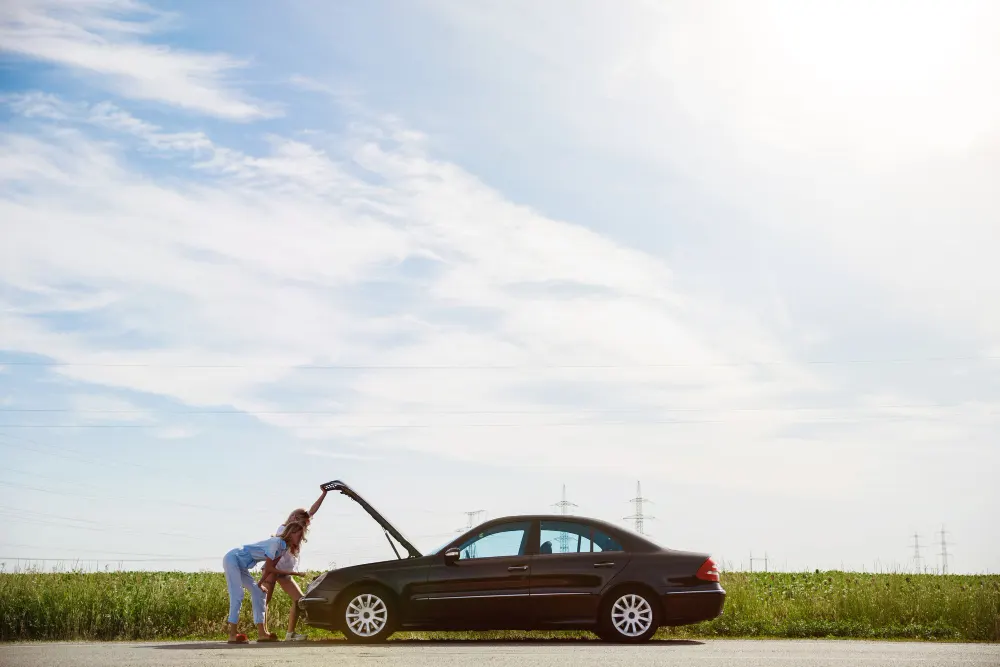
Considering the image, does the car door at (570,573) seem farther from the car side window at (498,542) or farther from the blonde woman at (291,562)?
the blonde woman at (291,562)

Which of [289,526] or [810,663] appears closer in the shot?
[810,663]

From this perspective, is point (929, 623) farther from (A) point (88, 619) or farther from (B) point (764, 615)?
(A) point (88, 619)

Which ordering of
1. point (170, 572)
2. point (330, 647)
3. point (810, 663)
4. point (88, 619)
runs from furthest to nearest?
1. point (170, 572)
2. point (88, 619)
3. point (330, 647)
4. point (810, 663)

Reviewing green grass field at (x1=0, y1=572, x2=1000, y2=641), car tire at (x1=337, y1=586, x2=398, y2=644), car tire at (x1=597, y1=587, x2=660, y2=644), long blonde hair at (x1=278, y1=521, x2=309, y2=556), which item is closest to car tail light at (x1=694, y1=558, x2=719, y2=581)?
car tire at (x1=597, y1=587, x2=660, y2=644)

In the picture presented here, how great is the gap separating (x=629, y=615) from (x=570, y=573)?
37.8 inches

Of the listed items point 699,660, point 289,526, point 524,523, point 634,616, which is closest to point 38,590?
point 289,526

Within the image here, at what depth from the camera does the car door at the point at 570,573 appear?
14117 millimetres

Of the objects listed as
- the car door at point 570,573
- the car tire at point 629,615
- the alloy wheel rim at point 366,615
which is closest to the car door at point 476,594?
the car door at point 570,573

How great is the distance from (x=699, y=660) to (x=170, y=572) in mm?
17044

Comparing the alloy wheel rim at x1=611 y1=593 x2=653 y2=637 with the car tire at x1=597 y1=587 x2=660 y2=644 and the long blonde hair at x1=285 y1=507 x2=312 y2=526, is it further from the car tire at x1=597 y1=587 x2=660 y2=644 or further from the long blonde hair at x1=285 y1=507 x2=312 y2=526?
the long blonde hair at x1=285 y1=507 x2=312 y2=526

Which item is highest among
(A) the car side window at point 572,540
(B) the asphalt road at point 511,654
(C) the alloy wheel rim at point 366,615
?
(A) the car side window at point 572,540

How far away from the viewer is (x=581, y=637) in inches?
615

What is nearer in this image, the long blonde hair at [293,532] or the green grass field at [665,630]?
the long blonde hair at [293,532]

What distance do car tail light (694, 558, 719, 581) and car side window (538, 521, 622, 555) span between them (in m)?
1.11
